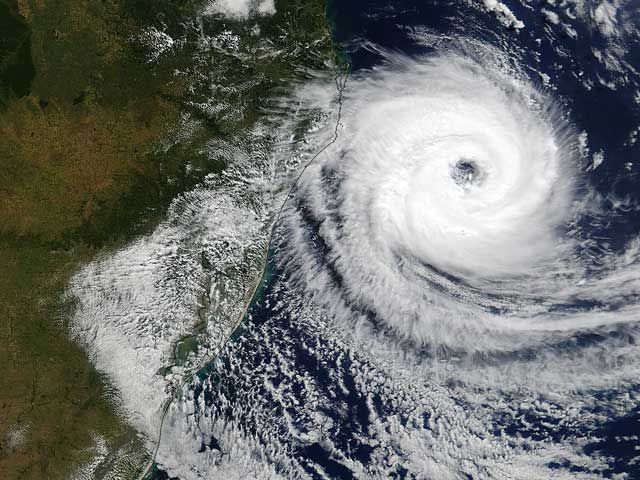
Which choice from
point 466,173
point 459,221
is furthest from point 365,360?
point 466,173

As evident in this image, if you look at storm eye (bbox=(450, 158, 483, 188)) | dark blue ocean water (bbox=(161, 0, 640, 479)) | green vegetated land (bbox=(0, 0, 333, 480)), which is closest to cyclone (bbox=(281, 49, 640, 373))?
storm eye (bbox=(450, 158, 483, 188))

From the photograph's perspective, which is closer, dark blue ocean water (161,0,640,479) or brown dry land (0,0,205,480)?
dark blue ocean water (161,0,640,479)

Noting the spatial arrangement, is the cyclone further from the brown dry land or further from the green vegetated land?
the brown dry land

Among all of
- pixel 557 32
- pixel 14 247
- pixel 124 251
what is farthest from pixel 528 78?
pixel 14 247

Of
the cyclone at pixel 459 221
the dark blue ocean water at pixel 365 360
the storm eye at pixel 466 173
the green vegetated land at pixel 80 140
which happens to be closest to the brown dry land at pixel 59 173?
the green vegetated land at pixel 80 140

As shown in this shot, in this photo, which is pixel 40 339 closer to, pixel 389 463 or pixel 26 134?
pixel 26 134

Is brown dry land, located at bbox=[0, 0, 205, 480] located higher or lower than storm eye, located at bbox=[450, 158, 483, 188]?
lower
